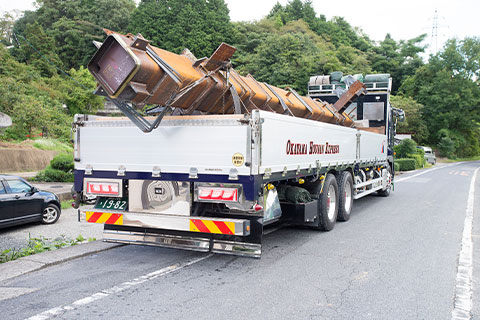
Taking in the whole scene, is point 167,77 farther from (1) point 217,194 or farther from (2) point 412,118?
(2) point 412,118

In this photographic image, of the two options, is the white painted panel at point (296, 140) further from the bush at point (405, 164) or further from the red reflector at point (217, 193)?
the bush at point (405, 164)

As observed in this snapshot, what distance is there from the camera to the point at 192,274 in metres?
5.62

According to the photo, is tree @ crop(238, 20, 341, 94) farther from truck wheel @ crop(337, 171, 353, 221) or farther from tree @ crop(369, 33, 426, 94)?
truck wheel @ crop(337, 171, 353, 221)

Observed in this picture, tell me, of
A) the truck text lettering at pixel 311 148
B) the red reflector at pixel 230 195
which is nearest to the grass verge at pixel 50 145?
the truck text lettering at pixel 311 148

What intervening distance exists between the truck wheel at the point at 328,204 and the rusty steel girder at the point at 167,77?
7.64 feet

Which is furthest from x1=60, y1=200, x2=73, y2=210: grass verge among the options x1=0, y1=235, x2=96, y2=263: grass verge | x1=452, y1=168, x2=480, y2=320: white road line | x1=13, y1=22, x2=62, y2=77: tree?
x1=13, y1=22, x2=62, y2=77: tree

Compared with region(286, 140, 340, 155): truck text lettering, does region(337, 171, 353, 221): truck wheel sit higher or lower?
lower

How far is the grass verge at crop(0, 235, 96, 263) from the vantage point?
6.44 metres

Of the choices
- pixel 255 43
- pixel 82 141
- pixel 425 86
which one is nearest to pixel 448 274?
pixel 82 141

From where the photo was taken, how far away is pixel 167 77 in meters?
5.50

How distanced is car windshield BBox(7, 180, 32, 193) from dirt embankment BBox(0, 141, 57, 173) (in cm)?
1199

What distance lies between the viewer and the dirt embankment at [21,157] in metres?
20.0

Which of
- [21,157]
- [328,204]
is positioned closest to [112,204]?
[328,204]

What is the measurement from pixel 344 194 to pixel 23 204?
266 inches
